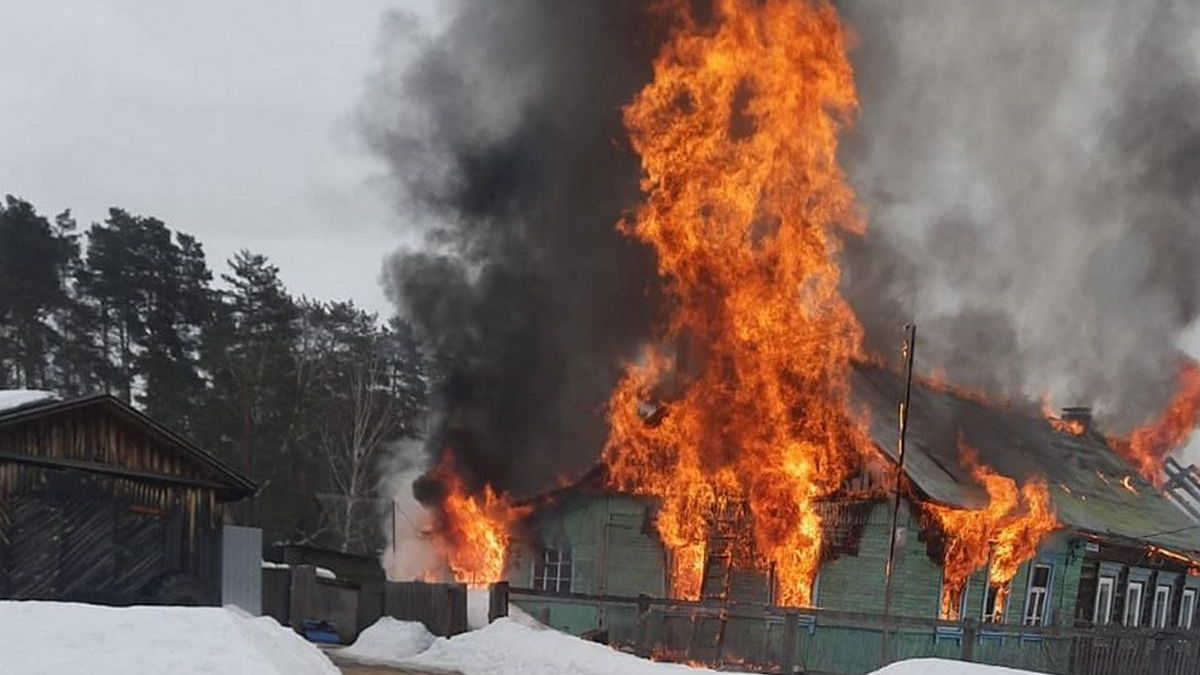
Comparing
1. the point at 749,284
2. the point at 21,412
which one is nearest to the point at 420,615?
the point at 21,412

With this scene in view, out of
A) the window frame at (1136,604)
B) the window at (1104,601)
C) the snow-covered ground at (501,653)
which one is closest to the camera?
the snow-covered ground at (501,653)

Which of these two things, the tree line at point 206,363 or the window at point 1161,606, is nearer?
the window at point 1161,606

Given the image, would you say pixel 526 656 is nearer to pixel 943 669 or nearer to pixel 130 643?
pixel 943 669

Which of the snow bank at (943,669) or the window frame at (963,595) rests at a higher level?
the snow bank at (943,669)

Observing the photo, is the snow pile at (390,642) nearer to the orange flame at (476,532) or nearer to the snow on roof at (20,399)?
the orange flame at (476,532)

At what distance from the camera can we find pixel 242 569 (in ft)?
59.6

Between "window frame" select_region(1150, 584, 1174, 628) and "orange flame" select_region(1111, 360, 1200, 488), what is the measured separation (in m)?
7.06

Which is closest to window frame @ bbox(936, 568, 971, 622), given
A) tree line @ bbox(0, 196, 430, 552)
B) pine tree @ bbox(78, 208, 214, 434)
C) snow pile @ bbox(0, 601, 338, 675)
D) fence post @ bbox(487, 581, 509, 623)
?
fence post @ bbox(487, 581, 509, 623)

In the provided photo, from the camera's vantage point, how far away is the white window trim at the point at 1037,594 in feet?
64.6

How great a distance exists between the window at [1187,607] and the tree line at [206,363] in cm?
2512

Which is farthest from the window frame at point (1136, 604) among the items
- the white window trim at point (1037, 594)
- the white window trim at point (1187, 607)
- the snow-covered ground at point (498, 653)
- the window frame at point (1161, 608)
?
the snow-covered ground at point (498, 653)

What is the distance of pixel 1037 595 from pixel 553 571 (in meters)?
10.4

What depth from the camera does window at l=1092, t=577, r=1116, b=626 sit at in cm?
2122

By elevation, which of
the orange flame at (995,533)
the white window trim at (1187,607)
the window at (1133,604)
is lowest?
the white window trim at (1187,607)
